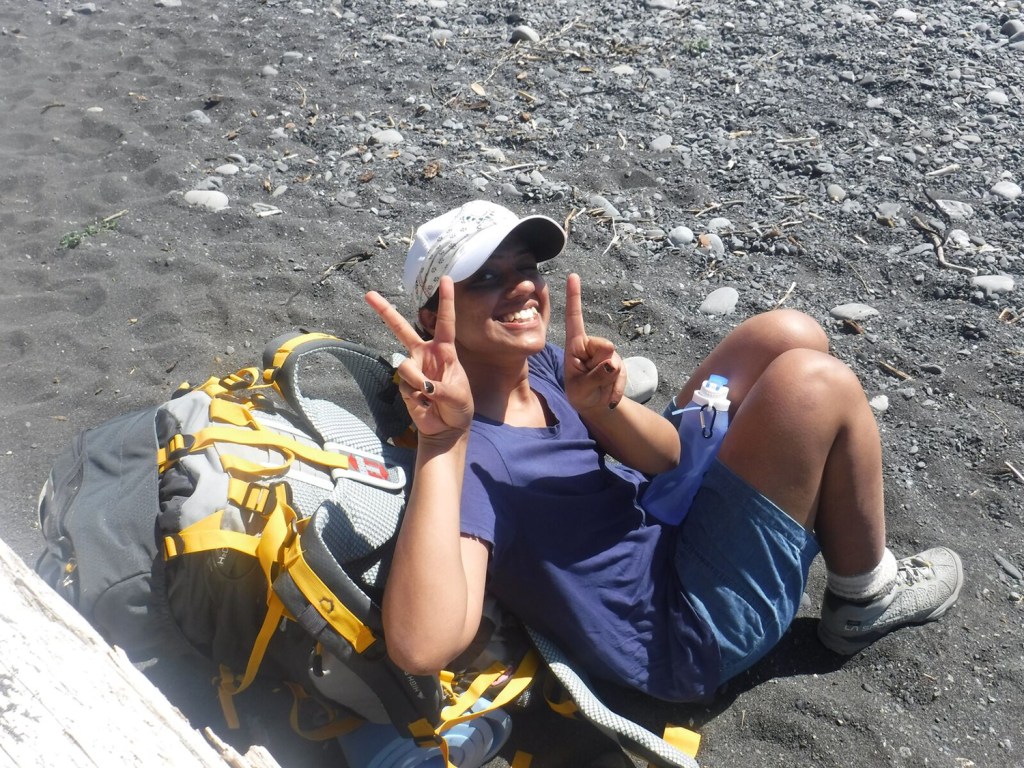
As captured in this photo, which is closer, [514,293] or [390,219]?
[514,293]

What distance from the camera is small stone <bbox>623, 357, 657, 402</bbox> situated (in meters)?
4.18

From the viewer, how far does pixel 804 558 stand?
2896 mm

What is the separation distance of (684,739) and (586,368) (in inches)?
48.4

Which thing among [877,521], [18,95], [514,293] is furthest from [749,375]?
[18,95]

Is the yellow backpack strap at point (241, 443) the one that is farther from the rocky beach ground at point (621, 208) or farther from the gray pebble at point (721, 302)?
the gray pebble at point (721, 302)

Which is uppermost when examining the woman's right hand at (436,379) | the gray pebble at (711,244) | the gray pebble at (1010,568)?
the woman's right hand at (436,379)

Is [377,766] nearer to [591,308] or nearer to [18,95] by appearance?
[591,308]

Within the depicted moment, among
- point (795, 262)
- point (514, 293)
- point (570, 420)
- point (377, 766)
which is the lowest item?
point (377, 766)

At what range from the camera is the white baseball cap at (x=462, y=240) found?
105 inches

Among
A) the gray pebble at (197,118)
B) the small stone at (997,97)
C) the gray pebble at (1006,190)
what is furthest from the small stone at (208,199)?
the small stone at (997,97)

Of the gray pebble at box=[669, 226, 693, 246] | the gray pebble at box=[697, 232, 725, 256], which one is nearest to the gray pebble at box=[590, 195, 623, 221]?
the gray pebble at box=[669, 226, 693, 246]

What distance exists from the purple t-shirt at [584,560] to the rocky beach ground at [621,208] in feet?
1.29

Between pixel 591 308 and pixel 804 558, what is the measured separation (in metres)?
2.10

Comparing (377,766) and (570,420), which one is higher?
(570,420)
